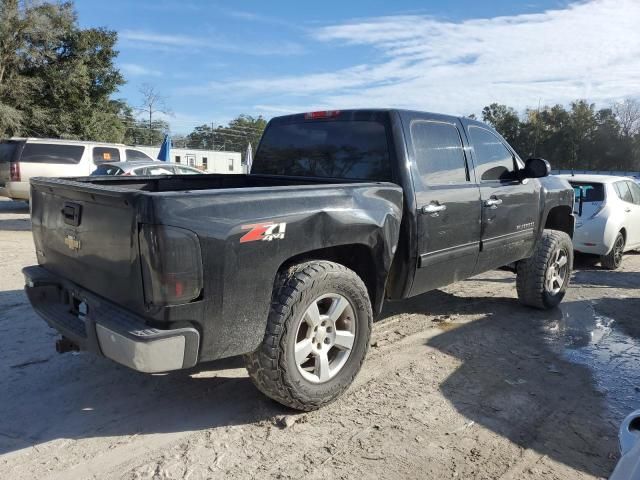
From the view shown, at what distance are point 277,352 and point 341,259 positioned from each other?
95 centimetres

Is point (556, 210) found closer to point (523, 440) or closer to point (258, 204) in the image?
point (523, 440)

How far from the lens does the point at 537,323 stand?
540cm

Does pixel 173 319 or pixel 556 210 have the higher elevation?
pixel 556 210

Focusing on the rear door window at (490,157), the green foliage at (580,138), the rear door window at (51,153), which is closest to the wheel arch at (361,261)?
the rear door window at (490,157)

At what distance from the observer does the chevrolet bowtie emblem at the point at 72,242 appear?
3120 mm

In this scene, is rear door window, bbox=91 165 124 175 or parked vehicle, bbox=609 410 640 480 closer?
parked vehicle, bbox=609 410 640 480

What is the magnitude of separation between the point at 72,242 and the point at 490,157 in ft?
12.4

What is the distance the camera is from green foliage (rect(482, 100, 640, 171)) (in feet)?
162

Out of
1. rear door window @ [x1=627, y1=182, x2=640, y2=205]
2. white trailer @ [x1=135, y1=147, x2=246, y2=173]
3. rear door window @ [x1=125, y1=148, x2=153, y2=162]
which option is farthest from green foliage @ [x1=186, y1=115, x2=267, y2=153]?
rear door window @ [x1=627, y1=182, x2=640, y2=205]

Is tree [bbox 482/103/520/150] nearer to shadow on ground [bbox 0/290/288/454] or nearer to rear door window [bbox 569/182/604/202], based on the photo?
rear door window [bbox 569/182/604/202]

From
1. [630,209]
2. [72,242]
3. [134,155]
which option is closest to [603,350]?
[72,242]

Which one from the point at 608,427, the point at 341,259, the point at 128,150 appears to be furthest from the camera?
the point at 128,150

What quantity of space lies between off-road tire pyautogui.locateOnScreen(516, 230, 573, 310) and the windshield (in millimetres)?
2546

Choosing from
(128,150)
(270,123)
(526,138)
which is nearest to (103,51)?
(128,150)
